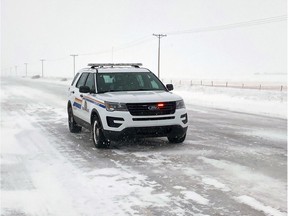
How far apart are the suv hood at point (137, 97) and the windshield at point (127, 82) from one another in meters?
0.37

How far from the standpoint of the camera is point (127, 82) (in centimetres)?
919

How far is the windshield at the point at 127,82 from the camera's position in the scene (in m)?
9.00

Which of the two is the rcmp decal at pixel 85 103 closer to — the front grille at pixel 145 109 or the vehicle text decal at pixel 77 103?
the vehicle text decal at pixel 77 103

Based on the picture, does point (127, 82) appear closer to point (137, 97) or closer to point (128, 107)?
point (137, 97)

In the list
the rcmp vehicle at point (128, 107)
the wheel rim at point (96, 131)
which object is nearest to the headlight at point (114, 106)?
the rcmp vehicle at point (128, 107)

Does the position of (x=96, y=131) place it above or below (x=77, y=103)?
below

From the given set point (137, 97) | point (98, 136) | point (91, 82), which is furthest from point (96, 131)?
point (91, 82)

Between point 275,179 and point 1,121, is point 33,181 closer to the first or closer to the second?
point 275,179

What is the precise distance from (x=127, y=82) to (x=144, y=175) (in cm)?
347

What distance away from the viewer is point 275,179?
609cm

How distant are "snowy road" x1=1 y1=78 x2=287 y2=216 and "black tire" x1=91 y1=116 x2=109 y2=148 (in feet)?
0.59

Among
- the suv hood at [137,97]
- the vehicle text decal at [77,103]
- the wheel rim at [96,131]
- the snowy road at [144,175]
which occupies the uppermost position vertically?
the suv hood at [137,97]

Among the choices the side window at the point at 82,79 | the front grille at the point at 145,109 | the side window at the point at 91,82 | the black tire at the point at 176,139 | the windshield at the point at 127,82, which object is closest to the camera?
the front grille at the point at 145,109

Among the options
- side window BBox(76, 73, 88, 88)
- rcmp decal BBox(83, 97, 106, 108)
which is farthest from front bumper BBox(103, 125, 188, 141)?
side window BBox(76, 73, 88, 88)
